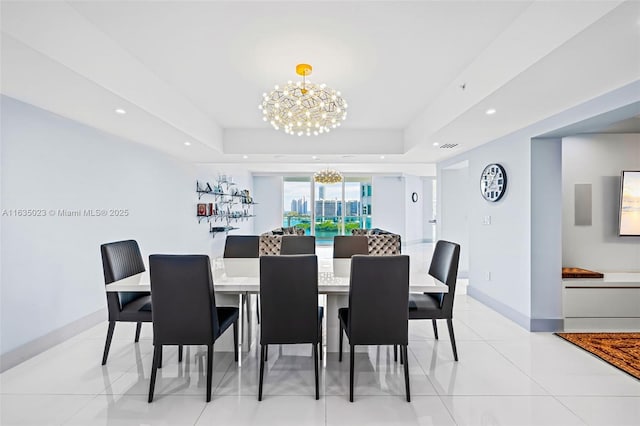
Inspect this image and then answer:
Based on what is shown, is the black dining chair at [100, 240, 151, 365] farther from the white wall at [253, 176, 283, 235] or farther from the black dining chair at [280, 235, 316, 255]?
the white wall at [253, 176, 283, 235]

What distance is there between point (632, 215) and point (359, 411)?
3.86m

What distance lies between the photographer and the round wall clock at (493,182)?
383 centimetres

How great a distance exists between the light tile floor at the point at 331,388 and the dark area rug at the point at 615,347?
10 centimetres

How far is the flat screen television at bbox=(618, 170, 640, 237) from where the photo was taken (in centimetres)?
355

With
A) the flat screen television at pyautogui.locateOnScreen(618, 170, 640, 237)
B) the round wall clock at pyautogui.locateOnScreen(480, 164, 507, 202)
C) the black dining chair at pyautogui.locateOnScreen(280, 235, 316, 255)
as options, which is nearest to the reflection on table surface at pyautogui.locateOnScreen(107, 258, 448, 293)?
the black dining chair at pyautogui.locateOnScreen(280, 235, 316, 255)

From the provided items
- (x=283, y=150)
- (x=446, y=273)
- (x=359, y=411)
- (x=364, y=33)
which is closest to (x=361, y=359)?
(x=359, y=411)

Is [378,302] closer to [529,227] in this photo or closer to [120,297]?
[120,297]

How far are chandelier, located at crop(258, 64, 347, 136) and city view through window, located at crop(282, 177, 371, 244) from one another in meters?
7.22

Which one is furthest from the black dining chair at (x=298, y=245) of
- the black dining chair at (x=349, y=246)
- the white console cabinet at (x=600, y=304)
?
the white console cabinet at (x=600, y=304)

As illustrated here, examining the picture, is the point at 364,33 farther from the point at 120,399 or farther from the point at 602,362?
the point at 602,362

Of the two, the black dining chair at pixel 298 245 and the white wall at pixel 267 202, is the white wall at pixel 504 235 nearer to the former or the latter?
the black dining chair at pixel 298 245

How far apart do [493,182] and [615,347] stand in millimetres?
2049

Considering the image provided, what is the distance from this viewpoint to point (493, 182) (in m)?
4.03

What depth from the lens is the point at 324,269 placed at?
302 cm
